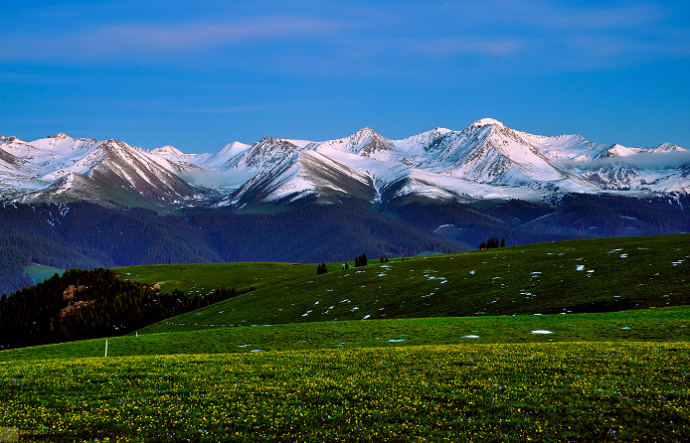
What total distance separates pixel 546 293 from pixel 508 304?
535 cm

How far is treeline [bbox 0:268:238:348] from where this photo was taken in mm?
116188

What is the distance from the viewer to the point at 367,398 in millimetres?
20484

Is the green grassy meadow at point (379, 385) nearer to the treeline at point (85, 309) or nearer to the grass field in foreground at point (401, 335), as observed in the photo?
the grass field in foreground at point (401, 335)

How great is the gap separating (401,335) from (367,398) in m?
22.8

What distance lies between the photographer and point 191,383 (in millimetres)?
23109

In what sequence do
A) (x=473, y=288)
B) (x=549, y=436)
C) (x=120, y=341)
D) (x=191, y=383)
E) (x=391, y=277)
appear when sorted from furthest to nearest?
1. (x=391, y=277)
2. (x=473, y=288)
3. (x=120, y=341)
4. (x=191, y=383)
5. (x=549, y=436)

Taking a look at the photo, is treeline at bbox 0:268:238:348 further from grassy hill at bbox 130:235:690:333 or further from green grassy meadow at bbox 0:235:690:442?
green grassy meadow at bbox 0:235:690:442

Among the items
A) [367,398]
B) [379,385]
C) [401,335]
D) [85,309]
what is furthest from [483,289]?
[85,309]

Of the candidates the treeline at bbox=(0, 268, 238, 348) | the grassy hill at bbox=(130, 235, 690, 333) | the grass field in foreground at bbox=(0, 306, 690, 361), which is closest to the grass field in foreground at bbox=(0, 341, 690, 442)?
the grass field in foreground at bbox=(0, 306, 690, 361)

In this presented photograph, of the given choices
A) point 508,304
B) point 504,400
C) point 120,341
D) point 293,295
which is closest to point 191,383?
point 504,400

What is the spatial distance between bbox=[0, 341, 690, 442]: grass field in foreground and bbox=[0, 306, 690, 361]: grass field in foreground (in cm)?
1028

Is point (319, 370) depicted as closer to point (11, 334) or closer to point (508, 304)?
point (508, 304)

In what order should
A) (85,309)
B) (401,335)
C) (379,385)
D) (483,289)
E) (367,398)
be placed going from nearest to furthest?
(367,398), (379,385), (401,335), (483,289), (85,309)

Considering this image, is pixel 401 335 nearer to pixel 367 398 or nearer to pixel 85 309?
pixel 367 398
